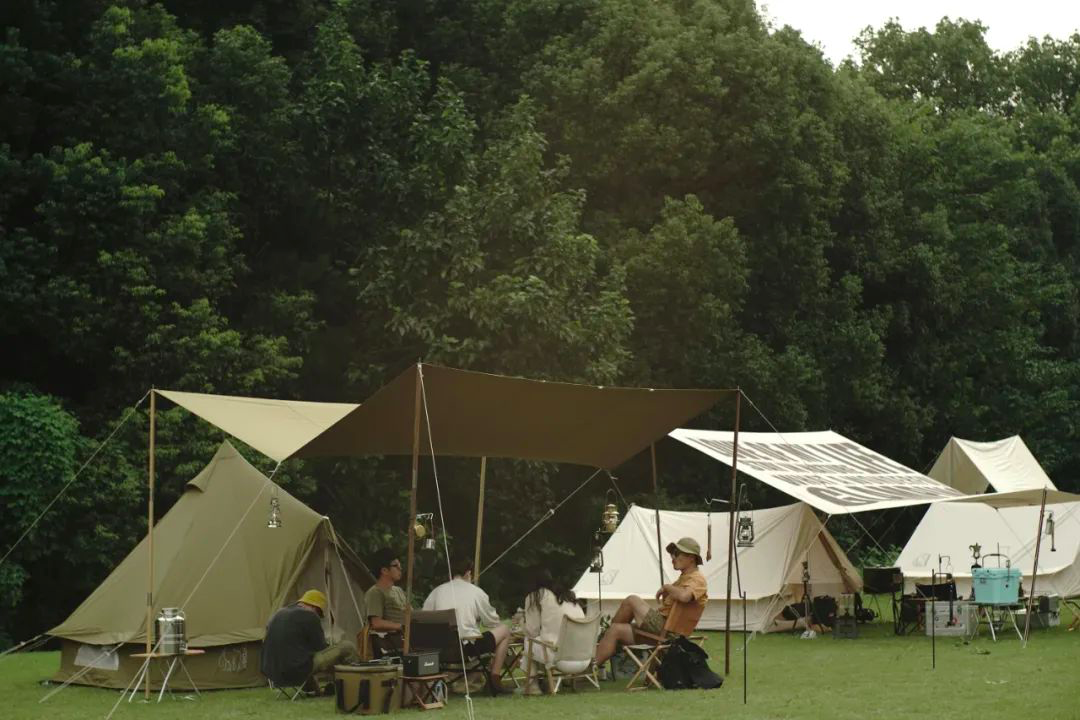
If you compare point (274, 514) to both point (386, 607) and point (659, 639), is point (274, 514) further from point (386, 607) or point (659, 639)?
point (659, 639)

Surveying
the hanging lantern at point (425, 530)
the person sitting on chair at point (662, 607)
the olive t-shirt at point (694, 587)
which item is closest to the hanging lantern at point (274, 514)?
the hanging lantern at point (425, 530)

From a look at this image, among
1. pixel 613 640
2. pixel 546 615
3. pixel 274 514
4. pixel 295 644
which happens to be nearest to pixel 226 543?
pixel 274 514

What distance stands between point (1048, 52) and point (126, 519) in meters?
31.1

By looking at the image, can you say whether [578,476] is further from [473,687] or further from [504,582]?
[473,687]

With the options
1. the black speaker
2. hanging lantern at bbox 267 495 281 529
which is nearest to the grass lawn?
hanging lantern at bbox 267 495 281 529

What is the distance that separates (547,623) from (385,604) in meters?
1.41

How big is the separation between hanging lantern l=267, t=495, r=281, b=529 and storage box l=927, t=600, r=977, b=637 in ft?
21.8

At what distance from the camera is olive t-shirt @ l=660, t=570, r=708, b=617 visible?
36.9 feet

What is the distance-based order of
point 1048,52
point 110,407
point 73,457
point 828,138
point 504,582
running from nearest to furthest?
point 73,457
point 110,407
point 504,582
point 828,138
point 1048,52

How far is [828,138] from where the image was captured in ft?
86.0

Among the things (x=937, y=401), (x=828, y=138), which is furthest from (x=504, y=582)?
(x=937, y=401)

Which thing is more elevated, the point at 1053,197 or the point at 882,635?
the point at 1053,197

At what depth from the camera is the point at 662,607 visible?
11562mm

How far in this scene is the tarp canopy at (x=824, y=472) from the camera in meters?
14.9
